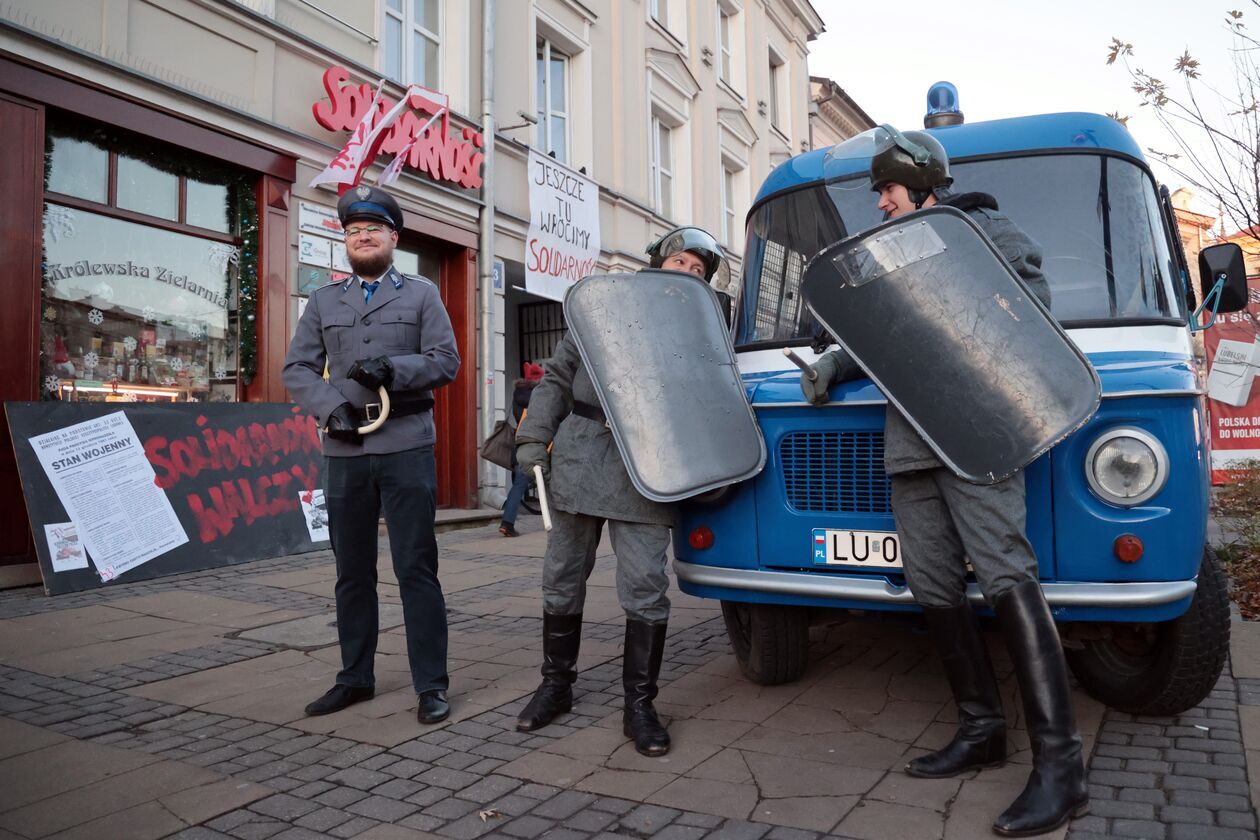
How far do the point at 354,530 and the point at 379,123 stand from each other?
7.04m

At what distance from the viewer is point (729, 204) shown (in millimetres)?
20516

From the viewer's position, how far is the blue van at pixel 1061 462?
2.80 metres

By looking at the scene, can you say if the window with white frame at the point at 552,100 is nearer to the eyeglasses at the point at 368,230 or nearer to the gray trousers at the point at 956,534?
the eyeglasses at the point at 368,230

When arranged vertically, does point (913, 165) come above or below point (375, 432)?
above

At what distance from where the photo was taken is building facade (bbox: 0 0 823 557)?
6.89 metres

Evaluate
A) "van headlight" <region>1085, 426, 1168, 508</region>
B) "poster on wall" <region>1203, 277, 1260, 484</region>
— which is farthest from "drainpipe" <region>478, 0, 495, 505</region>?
"poster on wall" <region>1203, 277, 1260, 484</region>

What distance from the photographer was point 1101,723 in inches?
130

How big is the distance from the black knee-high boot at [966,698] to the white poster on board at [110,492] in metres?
5.76

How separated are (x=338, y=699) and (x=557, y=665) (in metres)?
0.90

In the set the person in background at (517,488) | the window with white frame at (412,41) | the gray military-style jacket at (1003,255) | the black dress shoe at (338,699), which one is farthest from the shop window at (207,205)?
the gray military-style jacket at (1003,255)

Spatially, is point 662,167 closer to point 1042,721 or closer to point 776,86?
point 776,86

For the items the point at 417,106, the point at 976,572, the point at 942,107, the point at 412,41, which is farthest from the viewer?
the point at 412,41

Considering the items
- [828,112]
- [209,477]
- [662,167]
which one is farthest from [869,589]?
[828,112]

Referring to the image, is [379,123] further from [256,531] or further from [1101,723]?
[1101,723]
